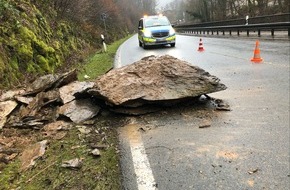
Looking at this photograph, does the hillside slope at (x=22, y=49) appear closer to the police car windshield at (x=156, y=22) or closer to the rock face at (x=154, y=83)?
the rock face at (x=154, y=83)

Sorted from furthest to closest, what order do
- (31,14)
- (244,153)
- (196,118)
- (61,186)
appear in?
(31,14) < (196,118) < (244,153) < (61,186)

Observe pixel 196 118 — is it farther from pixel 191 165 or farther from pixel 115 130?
pixel 191 165

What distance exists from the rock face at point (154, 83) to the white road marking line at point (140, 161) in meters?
0.69

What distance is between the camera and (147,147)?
3.85 meters

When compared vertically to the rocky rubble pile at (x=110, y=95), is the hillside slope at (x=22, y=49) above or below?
above

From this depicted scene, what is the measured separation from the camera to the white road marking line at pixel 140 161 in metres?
2.95

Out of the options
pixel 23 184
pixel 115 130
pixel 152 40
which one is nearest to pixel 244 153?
pixel 115 130

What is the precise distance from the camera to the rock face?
513 centimetres

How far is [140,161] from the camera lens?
347 centimetres

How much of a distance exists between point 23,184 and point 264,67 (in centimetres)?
797

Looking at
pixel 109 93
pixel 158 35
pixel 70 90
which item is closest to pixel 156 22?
pixel 158 35

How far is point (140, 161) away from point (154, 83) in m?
2.25

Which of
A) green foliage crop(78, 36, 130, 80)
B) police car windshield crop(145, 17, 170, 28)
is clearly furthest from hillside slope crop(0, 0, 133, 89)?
police car windshield crop(145, 17, 170, 28)

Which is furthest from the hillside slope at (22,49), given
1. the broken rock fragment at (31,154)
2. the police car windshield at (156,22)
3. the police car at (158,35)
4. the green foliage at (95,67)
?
the police car windshield at (156,22)
